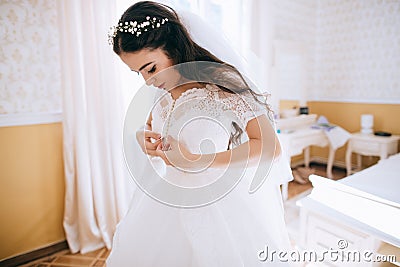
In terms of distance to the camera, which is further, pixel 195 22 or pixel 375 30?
pixel 375 30

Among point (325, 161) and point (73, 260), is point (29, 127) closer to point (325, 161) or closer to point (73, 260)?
point (73, 260)

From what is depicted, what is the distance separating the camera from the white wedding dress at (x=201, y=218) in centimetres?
94

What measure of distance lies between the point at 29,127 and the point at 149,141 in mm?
1209

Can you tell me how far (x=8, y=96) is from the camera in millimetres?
1738

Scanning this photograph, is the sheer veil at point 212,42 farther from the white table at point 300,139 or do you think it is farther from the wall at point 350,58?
the wall at point 350,58

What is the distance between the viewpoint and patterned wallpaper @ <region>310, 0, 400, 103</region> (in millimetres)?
3135

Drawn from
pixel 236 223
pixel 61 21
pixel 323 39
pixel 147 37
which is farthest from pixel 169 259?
pixel 323 39

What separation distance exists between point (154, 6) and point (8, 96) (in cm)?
131

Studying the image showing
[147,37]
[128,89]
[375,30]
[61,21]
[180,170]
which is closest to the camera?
[147,37]

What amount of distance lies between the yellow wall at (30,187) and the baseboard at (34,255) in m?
0.03

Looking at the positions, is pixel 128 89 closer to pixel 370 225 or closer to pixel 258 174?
pixel 258 174

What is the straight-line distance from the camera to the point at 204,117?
1.02 m

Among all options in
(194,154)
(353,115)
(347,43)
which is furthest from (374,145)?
(194,154)

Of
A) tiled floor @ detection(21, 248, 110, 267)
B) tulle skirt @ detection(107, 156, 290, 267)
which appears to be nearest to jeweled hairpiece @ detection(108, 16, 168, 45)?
tulle skirt @ detection(107, 156, 290, 267)
